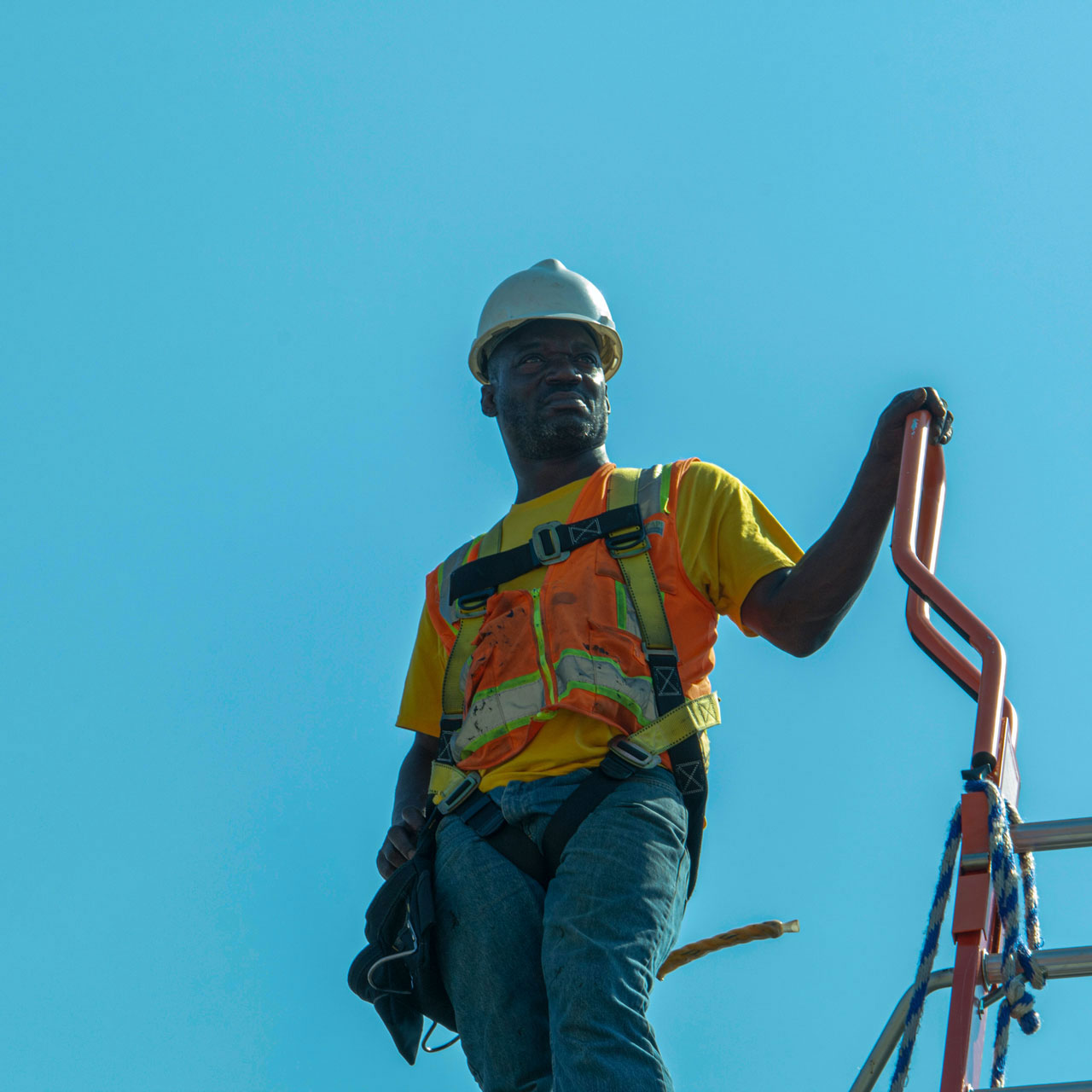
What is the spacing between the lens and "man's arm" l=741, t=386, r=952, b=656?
14.2 ft

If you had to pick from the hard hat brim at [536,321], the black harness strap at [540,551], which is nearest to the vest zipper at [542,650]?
the black harness strap at [540,551]

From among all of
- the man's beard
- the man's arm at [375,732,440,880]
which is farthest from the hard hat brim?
the man's arm at [375,732,440,880]

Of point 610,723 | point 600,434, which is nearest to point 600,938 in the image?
point 610,723

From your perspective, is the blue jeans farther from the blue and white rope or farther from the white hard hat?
the white hard hat

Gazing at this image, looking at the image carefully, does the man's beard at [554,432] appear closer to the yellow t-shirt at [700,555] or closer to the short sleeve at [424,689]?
the yellow t-shirt at [700,555]

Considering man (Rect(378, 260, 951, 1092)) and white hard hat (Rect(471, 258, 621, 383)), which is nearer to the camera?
man (Rect(378, 260, 951, 1092))

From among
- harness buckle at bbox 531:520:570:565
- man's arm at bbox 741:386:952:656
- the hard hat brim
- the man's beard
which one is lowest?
man's arm at bbox 741:386:952:656

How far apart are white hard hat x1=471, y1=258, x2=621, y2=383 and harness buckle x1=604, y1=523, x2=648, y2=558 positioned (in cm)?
127

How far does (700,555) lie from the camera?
497 cm

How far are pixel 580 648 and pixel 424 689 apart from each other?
3.52 feet

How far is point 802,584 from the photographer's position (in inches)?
184

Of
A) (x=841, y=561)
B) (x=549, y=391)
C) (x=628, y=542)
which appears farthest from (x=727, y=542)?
(x=549, y=391)

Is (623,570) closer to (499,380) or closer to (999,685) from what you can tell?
(499,380)

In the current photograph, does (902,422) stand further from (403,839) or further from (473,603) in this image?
(403,839)
